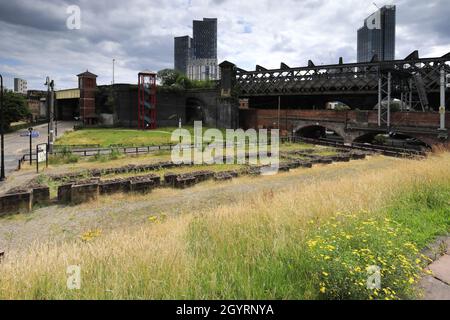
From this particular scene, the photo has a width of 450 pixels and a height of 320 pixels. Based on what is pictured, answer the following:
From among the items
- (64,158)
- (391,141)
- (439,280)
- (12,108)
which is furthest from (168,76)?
(439,280)

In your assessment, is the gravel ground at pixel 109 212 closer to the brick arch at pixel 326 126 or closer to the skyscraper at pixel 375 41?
the brick arch at pixel 326 126

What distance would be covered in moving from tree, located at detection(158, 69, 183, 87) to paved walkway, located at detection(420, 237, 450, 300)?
76182mm

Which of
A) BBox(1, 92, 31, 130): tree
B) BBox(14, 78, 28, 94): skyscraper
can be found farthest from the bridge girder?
BBox(14, 78, 28, 94): skyscraper

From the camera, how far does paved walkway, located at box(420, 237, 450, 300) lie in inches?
111

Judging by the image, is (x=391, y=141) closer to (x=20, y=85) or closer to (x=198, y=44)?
(x=20, y=85)

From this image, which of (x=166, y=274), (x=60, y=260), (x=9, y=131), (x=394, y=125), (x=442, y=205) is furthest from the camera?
(x=9, y=131)

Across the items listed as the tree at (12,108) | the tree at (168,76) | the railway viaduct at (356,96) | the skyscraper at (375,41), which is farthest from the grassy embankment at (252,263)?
the tree at (168,76)

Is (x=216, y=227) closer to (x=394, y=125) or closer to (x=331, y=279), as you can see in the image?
(x=331, y=279)

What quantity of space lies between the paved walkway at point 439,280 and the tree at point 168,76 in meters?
76.2

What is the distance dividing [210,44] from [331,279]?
7371 inches

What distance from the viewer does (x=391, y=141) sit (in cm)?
5250

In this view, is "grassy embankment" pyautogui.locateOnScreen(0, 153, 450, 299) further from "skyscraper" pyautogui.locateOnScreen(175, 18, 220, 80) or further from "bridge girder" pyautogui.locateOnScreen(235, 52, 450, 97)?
"skyscraper" pyautogui.locateOnScreen(175, 18, 220, 80)
